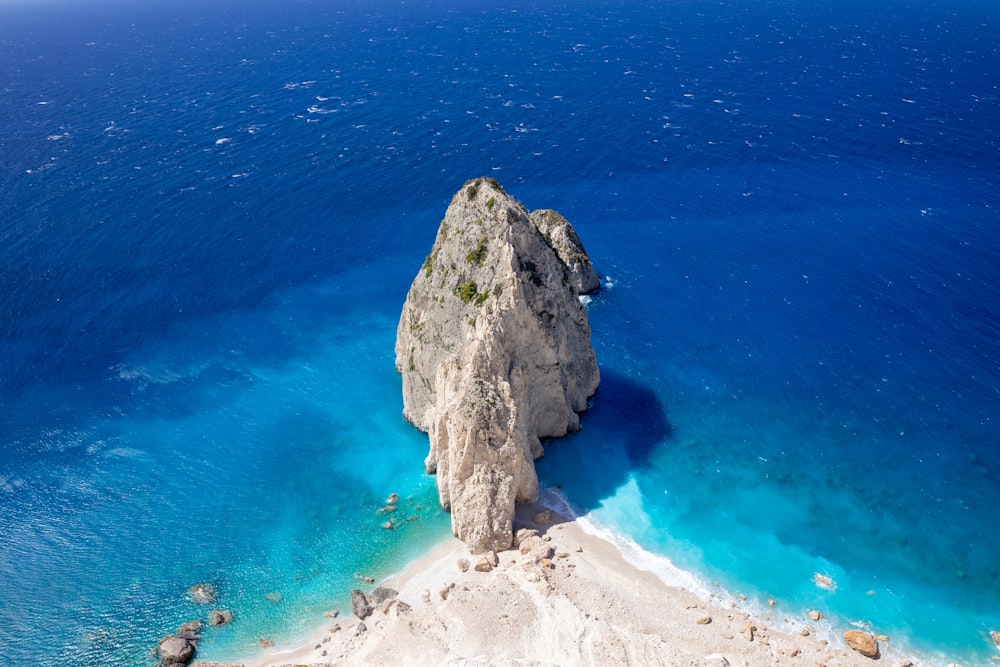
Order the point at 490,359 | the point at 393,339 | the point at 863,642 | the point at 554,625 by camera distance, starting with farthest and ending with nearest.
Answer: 1. the point at 393,339
2. the point at 490,359
3. the point at 554,625
4. the point at 863,642

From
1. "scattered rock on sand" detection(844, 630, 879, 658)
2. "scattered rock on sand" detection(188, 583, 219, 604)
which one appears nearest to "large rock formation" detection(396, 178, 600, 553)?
"scattered rock on sand" detection(188, 583, 219, 604)

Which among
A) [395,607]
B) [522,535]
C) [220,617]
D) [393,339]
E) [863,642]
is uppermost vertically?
[393,339]

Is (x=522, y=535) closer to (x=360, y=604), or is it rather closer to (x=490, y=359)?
(x=360, y=604)

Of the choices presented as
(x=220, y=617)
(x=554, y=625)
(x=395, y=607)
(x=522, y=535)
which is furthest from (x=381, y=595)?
(x=554, y=625)

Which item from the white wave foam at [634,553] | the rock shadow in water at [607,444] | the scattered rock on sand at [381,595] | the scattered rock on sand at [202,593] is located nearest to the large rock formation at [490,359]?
the rock shadow in water at [607,444]

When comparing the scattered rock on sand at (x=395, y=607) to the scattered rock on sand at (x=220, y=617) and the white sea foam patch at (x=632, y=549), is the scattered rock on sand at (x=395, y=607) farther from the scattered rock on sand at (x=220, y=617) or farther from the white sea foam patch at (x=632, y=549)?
the white sea foam patch at (x=632, y=549)

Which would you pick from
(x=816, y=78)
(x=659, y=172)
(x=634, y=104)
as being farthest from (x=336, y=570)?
(x=816, y=78)
